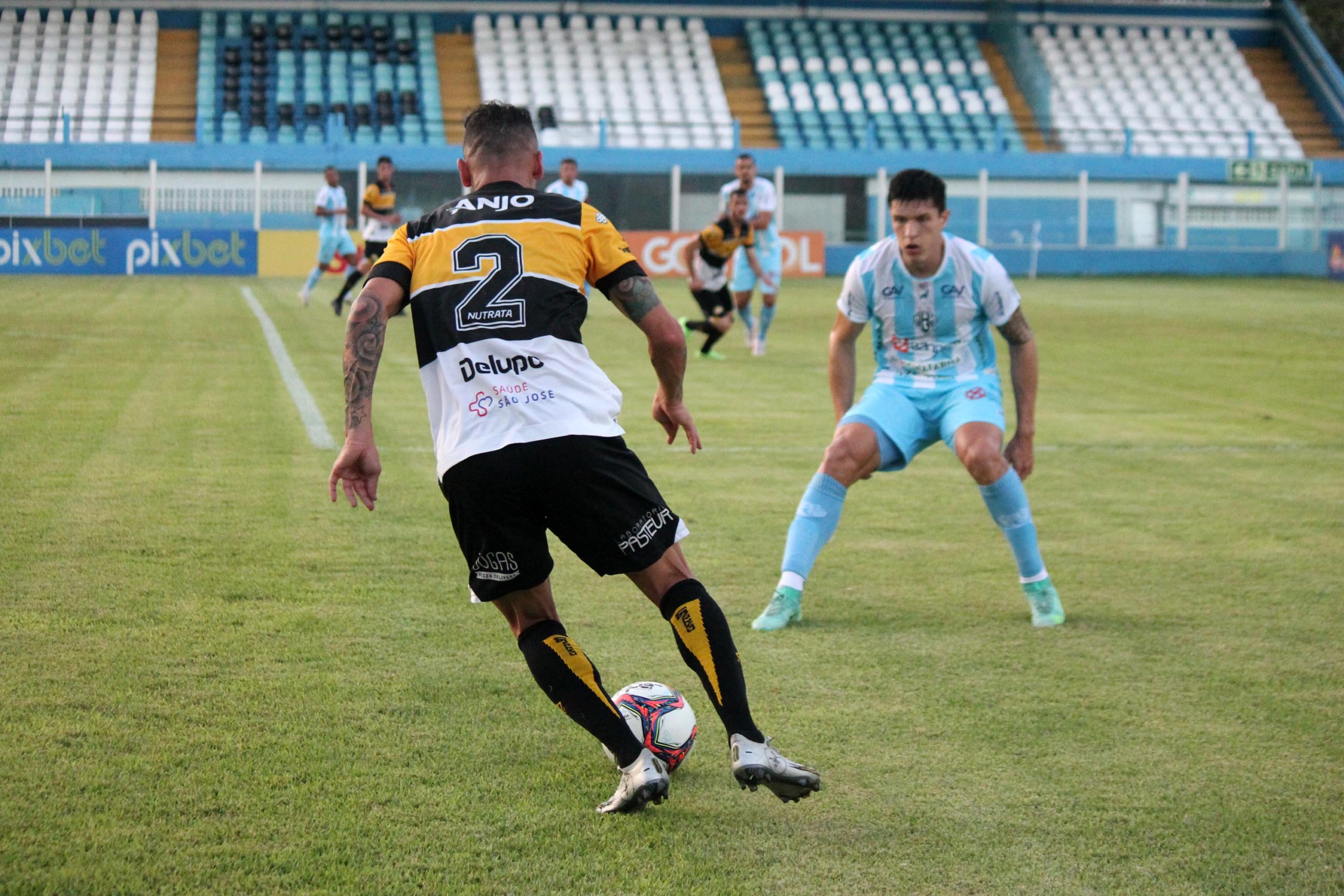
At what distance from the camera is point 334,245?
80.2 feet

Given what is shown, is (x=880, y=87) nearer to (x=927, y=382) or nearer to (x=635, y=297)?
(x=927, y=382)

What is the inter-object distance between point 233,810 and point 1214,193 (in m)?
41.2

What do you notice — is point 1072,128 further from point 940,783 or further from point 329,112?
point 940,783

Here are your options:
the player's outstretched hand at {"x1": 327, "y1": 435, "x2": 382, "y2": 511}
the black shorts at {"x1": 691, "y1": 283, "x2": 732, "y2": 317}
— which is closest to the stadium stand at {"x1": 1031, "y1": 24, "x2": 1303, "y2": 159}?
the black shorts at {"x1": 691, "y1": 283, "x2": 732, "y2": 317}

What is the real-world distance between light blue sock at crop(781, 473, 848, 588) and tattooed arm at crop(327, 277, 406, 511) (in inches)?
90.0

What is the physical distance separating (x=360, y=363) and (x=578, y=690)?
37.5 inches

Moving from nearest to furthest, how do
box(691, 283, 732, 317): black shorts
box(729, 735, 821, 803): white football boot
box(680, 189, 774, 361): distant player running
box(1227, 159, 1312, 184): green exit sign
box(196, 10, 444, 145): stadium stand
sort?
box(729, 735, 821, 803): white football boot, box(680, 189, 774, 361): distant player running, box(691, 283, 732, 317): black shorts, box(196, 10, 444, 145): stadium stand, box(1227, 159, 1312, 184): green exit sign

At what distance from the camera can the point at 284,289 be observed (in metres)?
27.2

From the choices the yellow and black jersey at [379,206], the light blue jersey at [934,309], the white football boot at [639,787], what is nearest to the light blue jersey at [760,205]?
the yellow and black jersey at [379,206]

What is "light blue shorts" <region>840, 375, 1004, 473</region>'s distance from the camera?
5.49m

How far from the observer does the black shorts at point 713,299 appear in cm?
1602

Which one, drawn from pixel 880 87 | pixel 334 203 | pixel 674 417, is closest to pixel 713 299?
pixel 334 203

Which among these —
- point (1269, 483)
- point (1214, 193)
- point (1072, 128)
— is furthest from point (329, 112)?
point (1269, 483)

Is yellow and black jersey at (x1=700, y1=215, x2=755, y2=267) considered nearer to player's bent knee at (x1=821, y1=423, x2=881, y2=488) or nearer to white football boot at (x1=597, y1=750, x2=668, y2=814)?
player's bent knee at (x1=821, y1=423, x2=881, y2=488)
